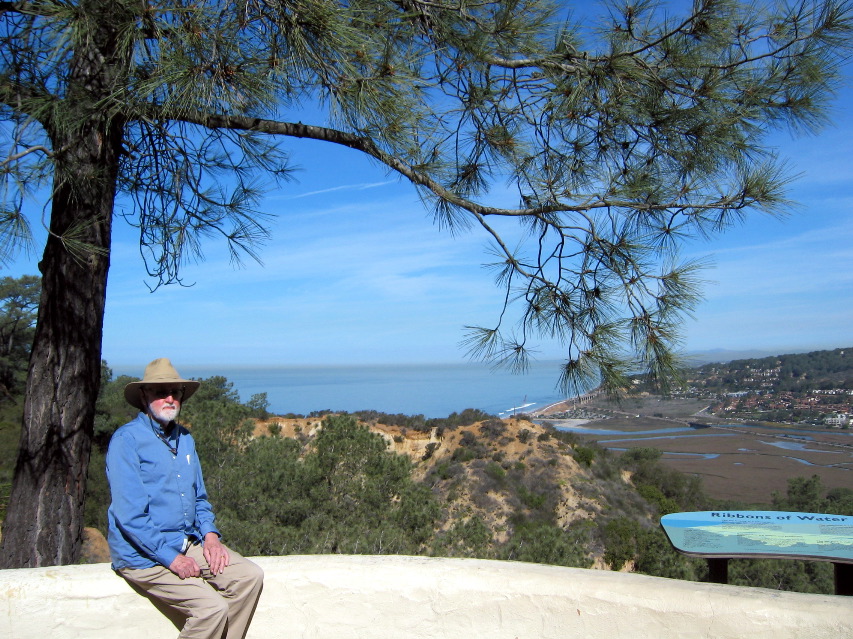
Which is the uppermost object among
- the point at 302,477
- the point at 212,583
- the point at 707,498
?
the point at 212,583

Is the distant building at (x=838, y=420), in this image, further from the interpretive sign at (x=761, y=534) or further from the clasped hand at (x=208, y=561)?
the clasped hand at (x=208, y=561)

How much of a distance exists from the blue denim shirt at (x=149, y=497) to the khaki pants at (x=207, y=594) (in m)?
0.06

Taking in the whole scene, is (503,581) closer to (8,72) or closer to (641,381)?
(641,381)

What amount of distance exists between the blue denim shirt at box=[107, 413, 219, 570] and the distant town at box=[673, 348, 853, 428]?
5889mm

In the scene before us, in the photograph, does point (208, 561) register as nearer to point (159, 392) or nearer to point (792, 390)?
point (159, 392)

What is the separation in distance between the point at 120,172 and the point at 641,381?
261 cm

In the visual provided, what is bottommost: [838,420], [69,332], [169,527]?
[838,420]

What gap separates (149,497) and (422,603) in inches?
38.5

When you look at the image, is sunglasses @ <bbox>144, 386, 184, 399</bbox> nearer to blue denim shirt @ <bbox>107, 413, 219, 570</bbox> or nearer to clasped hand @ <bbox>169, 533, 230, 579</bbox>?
blue denim shirt @ <bbox>107, 413, 219, 570</bbox>

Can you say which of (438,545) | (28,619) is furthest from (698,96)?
(438,545)

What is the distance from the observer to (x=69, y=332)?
8.98ft

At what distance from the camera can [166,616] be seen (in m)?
2.26

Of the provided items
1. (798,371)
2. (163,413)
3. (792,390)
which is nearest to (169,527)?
Result: (163,413)

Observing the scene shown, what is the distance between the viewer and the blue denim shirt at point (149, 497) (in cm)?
206
